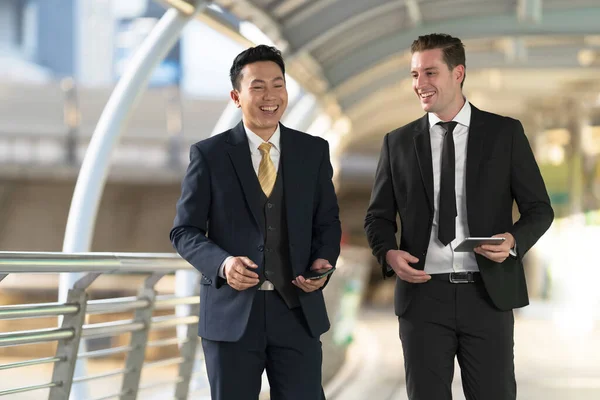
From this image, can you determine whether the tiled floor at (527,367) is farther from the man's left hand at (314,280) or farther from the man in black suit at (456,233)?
the man's left hand at (314,280)

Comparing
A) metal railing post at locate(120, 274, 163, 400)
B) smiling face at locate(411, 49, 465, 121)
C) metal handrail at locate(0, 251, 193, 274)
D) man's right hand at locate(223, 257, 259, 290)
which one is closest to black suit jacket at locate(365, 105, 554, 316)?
smiling face at locate(411, 49, 465, 121)

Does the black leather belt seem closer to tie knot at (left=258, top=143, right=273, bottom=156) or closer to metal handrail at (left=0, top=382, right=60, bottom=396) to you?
tie knot at (left=258, top=143, right=273, bottom=156)

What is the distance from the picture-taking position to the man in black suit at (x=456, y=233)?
135 inches

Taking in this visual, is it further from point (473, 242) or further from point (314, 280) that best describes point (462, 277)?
point (314, 280)

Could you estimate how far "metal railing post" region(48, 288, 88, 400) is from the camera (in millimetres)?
4301

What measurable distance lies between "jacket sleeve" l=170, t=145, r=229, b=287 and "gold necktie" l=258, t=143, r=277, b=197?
167mm

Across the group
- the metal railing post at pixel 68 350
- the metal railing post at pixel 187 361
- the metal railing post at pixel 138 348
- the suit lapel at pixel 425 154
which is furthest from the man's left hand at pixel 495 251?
the metal railing post at pixel 187 361

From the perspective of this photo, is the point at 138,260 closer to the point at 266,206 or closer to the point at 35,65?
the point at 266,206

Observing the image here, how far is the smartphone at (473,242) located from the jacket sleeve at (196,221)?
30.5 inches

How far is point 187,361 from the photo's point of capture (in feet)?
19.4

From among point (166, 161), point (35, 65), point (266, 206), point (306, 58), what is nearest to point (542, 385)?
point (306, 58)

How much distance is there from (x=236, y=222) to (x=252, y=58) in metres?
0.51

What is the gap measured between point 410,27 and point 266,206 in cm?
838

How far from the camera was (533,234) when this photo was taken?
3.47 meters
